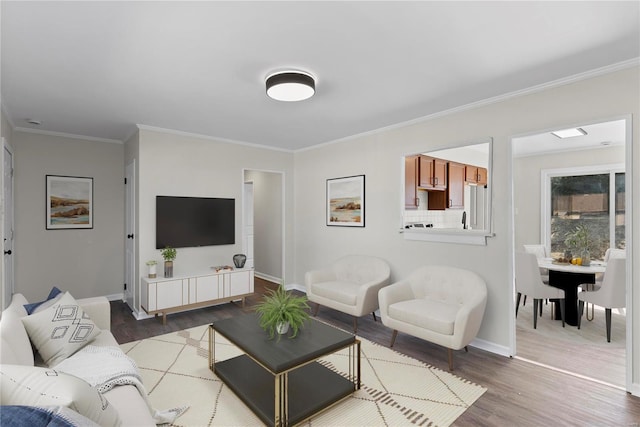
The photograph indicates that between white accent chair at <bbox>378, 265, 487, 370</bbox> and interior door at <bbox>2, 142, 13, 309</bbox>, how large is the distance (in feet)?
14.1

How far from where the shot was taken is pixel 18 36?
2.10m

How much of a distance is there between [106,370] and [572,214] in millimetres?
6593

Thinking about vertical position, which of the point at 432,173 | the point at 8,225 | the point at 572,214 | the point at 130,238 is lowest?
the point at 130,238

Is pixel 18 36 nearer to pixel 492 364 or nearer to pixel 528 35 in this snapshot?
pixel 528 35

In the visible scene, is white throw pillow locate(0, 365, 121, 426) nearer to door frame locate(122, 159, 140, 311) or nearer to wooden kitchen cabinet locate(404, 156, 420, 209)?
door frame locate(122, 159, 140, 311)

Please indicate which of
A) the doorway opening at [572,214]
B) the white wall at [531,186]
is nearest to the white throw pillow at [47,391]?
the doorway opening at [572,214]

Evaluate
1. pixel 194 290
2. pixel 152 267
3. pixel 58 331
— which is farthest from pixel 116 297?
pixel 58 331

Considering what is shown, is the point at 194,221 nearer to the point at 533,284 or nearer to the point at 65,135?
the point at 65,135

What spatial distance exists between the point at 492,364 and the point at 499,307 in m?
0.55

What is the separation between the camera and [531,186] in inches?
230

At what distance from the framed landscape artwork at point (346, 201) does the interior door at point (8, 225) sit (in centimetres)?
405

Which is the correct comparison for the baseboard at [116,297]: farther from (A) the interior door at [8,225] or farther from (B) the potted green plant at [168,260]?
(B) the potted green plant at [168,260]

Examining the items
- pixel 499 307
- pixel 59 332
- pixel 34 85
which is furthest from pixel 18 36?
pixel 499 307

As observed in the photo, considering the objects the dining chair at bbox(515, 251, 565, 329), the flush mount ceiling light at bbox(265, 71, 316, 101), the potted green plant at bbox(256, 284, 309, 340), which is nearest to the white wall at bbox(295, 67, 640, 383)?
the dining chair at bbox(515, 251, 565, 329)
